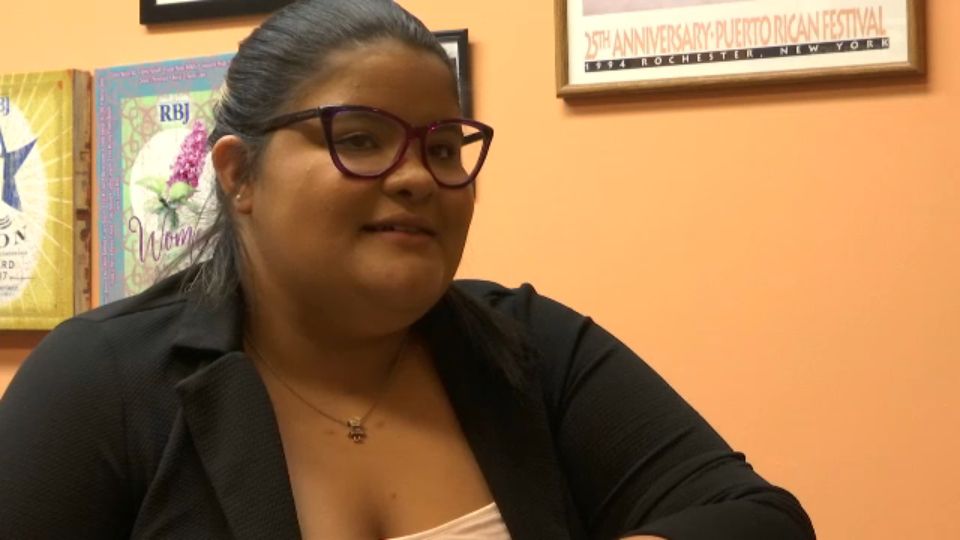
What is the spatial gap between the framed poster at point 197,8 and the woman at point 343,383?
0.84 meters

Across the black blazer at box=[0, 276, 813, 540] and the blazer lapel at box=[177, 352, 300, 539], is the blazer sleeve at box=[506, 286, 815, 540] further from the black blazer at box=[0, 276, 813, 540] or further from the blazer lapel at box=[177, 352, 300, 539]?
the blazer lapel at box=[177, 352, 300, 539]

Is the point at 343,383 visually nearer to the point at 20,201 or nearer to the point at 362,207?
the point at 362,207

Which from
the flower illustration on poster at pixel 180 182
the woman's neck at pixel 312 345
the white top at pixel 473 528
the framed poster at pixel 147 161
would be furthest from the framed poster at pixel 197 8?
the white top at pixel 473 528

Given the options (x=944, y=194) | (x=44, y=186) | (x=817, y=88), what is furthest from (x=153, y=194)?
→ (x=944, y=194)

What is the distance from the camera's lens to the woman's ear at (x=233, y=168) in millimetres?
1075

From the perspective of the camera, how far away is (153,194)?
200cm

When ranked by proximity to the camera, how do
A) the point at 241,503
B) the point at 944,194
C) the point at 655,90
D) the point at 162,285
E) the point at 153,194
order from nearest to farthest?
the point at 241,503 → the point at 162,285 → the point at 944,194 → the point at 655,90 → the point at 153,194

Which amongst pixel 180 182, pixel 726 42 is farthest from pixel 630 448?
pixel 180 182

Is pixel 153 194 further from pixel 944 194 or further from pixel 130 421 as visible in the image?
pixel 944 194

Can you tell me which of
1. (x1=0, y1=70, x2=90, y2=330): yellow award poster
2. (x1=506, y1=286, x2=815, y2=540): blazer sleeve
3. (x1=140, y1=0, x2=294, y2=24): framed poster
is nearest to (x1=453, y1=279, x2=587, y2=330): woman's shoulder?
(x1=506, y1=286, x2=815, y2=540): blazer sleeve

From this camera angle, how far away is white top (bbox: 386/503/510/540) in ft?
3.40

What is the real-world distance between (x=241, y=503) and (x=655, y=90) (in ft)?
3.19

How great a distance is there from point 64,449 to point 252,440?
0.14 meters

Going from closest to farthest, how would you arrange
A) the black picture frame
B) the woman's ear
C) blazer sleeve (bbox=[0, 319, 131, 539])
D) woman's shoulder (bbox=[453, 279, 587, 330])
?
blazer sleeve (bbox=[0, 319, 131, 539]) → the woman's ear → woman's shoulder (bbox=[453, 279, 587, 330]) → the black picture frame
